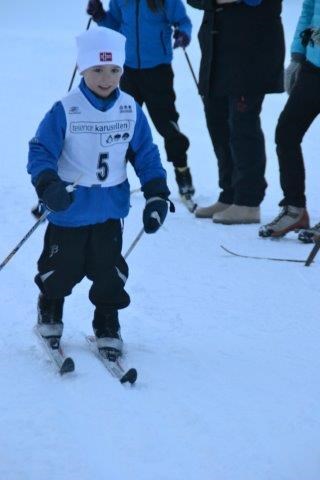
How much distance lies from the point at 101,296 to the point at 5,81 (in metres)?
7.65

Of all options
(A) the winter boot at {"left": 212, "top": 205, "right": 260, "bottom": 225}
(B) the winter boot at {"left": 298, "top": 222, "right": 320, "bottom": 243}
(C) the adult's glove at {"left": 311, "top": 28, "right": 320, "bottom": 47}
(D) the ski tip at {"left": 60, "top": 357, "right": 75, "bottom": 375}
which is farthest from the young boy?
(A) the winter boot at {"left": 212, "top": 205, "right": 260, "bottom": 225}

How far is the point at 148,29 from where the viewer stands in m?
5.42

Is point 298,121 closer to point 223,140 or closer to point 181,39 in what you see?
point 223,140

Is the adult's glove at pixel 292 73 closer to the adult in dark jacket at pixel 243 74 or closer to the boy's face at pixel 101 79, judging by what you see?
the adult in dark jacket at pixel 243 74

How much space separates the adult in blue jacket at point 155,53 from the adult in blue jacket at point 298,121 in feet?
2.81

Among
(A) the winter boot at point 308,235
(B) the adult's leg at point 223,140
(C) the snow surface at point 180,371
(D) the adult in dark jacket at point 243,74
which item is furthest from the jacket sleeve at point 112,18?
(A) the winter boot at point 308,235

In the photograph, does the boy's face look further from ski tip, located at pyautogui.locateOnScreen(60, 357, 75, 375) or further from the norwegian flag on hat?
ski tip, located at pyautogui.locateOnScreen(60, 357, 75, 375)

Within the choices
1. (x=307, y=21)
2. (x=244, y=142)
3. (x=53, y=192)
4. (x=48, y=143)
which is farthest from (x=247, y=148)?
(x=53, y=192)

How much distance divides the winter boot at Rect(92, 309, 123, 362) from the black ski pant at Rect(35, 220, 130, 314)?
55mm

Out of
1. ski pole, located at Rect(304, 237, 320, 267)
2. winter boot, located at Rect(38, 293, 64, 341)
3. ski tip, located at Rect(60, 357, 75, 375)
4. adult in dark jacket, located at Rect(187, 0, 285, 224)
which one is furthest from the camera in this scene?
adult in dark jacket, located at Rect(187, 0, 285, 224)

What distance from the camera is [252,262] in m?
4.51

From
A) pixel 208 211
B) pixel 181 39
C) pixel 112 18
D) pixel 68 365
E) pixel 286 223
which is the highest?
pixel 112 18

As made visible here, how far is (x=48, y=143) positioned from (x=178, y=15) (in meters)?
2.72

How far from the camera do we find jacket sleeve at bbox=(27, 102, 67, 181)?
294 cm
